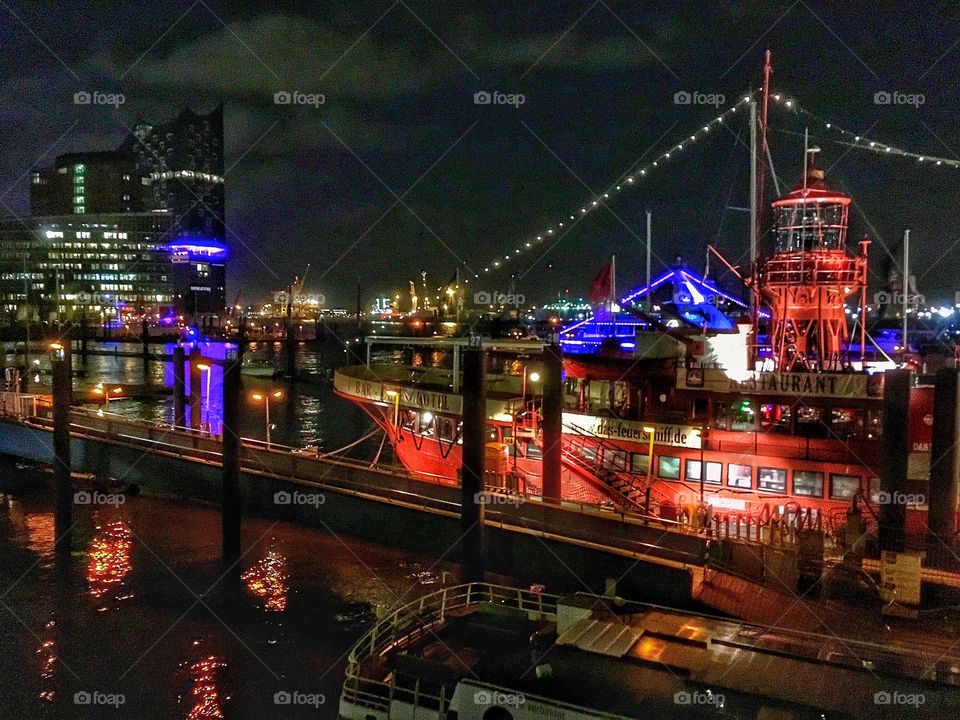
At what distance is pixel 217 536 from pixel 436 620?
14.4m

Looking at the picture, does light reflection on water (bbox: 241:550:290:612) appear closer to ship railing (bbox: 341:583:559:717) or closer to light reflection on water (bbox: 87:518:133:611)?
light reflection on water (bbox: 87:518:133:611)

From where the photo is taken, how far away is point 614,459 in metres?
23.8

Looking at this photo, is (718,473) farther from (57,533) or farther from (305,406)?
(305,406)

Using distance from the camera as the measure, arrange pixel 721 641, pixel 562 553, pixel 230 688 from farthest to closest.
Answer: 1. pixel 562 553
2. pixel 230 688
3. pixel 721 641

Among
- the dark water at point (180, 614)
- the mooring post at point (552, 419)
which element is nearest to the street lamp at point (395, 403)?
the dark water at point (180, 614)

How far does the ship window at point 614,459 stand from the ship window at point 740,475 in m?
3.10

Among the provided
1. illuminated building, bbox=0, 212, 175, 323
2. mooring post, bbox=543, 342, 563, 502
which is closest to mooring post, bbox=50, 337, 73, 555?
mooring post, bbox=543, 342, 563, 502

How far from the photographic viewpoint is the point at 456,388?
1051 inches

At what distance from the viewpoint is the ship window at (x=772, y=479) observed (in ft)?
71.2

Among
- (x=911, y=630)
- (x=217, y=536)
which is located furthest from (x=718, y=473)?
(x=217, y=536)

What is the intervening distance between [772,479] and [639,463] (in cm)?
386

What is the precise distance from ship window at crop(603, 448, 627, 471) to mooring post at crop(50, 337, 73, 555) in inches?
678

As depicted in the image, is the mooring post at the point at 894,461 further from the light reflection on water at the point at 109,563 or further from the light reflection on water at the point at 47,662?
the light reflection on water at the point at 109,563

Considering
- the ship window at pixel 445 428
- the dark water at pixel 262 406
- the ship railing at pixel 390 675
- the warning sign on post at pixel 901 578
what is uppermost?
the ship window at pixel 445 428
